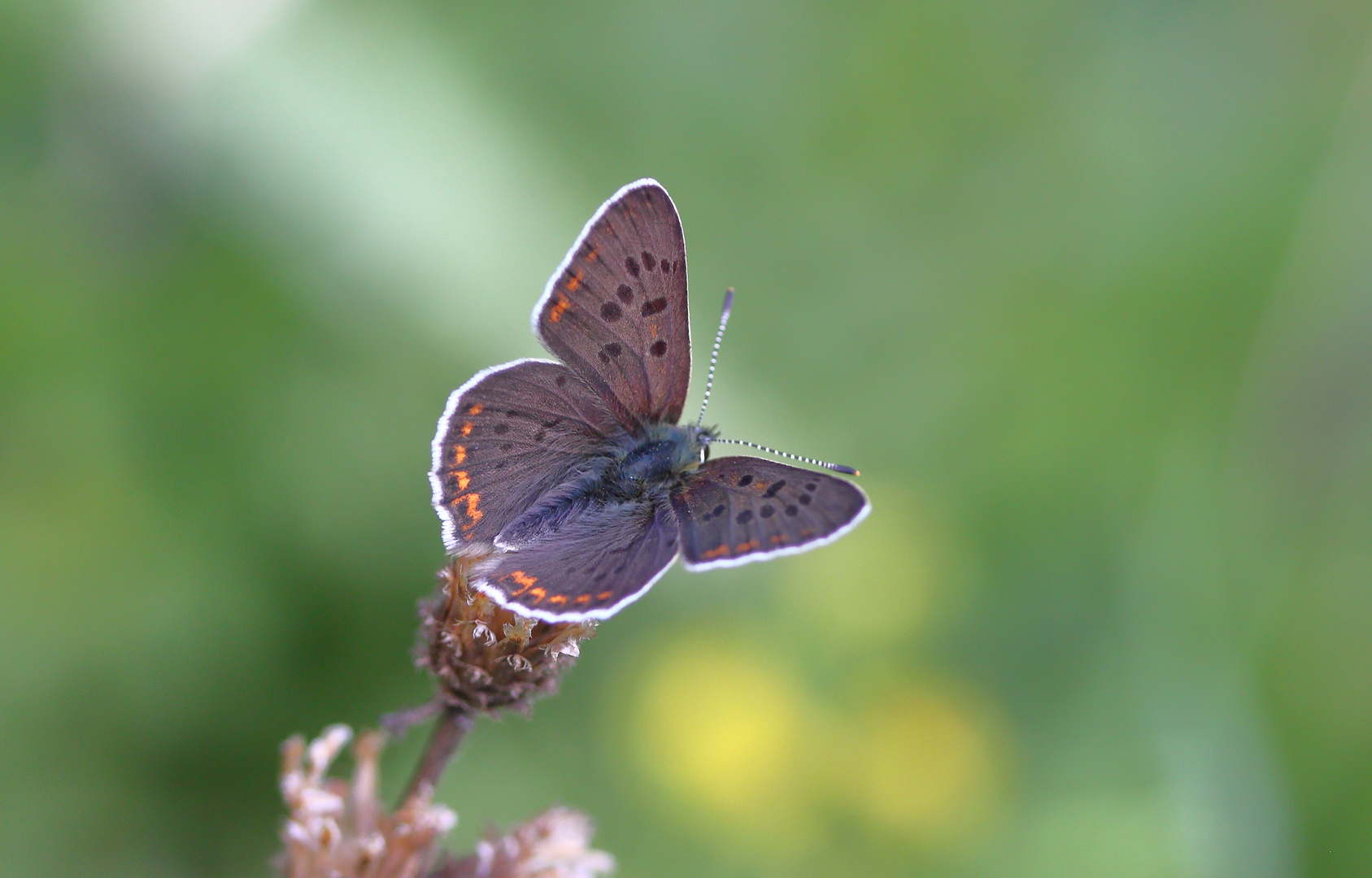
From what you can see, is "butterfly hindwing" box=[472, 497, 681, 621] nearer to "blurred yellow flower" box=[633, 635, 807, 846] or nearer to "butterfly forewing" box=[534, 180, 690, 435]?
"butterfly forewing" box=[534, 180, 690, 435]

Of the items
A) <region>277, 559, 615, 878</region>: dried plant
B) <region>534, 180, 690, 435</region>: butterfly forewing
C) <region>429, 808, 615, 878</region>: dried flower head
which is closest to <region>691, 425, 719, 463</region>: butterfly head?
<region>534, 180, 690, 435</region>: butterfly forewing

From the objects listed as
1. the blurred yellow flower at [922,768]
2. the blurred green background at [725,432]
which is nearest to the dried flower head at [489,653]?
the blurred green background at [725,432]

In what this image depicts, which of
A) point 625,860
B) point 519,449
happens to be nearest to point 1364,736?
point 625,860

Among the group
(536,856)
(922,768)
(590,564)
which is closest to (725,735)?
(922,768)

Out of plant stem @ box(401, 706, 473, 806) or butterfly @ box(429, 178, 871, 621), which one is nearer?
plant stem @ box(401, 706, 473, 806)

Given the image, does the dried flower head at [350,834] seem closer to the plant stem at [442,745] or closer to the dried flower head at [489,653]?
the plant stem at [442,745]

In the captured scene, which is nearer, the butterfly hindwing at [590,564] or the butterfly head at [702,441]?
the butterfly hindwing at [590,564]

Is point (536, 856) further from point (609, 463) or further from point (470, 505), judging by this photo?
point (609, 463)

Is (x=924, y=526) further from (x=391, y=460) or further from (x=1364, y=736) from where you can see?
(x=391, y=460)
